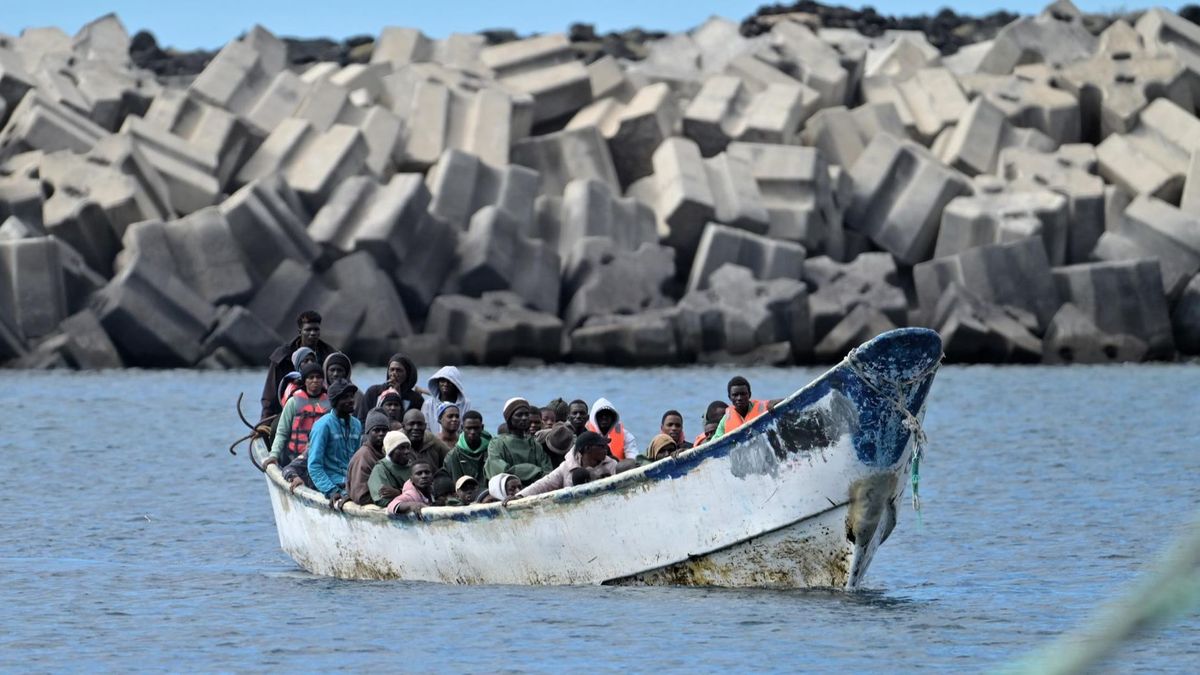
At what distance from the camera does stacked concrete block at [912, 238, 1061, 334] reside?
4769 centimetres

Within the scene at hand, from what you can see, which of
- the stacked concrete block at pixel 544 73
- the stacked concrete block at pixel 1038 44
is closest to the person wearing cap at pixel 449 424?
the stacked concrete block at pixel 544 73

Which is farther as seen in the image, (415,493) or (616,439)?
(616,439)

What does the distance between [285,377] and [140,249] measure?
2679 centimetres

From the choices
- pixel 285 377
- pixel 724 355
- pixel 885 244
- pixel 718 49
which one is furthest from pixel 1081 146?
pixel 285 377

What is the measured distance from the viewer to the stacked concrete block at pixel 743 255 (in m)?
47.3

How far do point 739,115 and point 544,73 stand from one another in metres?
5.93

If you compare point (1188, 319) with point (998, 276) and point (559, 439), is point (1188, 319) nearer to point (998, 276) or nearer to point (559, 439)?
point (998, 276)

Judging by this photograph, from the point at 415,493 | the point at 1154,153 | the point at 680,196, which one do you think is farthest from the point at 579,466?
the point at 1154,153

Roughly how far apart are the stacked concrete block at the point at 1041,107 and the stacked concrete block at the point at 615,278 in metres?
12.8

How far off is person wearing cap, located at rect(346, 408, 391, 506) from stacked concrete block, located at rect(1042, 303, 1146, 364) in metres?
36.1

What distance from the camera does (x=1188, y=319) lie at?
50.4m

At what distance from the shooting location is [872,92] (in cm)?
5900

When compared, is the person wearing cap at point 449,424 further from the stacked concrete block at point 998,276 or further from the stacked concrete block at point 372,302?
the stacked concrete block at point 998,276

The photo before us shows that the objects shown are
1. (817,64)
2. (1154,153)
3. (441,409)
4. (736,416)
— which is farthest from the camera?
(817,64)
